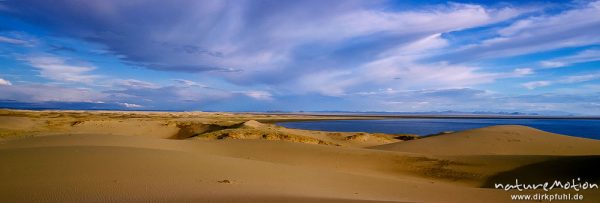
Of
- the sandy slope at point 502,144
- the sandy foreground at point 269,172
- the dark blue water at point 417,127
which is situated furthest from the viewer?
the dark blue water at point 417,127

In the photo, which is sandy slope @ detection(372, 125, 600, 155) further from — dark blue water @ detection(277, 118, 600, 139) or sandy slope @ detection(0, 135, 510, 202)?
dark blue water @ detection(277, 118, 600, 139)

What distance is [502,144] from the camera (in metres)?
23.8

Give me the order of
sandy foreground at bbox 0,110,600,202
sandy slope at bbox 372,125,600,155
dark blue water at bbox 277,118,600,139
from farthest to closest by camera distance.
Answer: dark blue water at bbox 277,118,600,139
sandy slope at bbox 372,125,600,155
sandy foreground at bbox 0,110,600,202

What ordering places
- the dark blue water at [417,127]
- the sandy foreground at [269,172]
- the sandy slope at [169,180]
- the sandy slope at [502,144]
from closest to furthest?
the sandy slope at [169,180] < the sandy foreground at [269,172] < the sandy slope at [502,144] < the dark blue water at [417,127]

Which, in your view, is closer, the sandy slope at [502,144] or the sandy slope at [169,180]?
the sandy slope at [169,180]

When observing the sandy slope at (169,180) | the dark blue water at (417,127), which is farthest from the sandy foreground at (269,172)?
the dark blue water at (417,127)

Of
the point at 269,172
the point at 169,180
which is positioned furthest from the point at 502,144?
the point at 169,180

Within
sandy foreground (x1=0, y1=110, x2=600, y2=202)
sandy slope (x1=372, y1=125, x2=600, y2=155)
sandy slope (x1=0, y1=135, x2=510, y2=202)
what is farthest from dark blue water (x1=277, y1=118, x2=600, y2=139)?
sandy slope (x1=0, y1=135, x2=510, y2=202)

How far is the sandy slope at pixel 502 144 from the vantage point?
70.6ft

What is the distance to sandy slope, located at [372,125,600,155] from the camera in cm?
2153

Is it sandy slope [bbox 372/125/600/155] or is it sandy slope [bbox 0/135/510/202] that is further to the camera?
sandy slope [bbox 372/125/600/155]

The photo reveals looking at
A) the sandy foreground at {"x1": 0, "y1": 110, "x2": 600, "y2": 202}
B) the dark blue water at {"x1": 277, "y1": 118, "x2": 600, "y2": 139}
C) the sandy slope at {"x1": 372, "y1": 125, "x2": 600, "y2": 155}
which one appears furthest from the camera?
the dark blue water at {"x1": 277, "y1": 118, "x2": 600, "y2": 139}

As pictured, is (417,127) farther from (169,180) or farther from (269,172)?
(169,180)

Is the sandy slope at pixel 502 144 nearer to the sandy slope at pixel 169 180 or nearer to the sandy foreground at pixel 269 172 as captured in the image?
the sandy foreground at pixel 269 172
